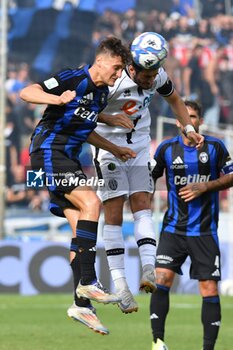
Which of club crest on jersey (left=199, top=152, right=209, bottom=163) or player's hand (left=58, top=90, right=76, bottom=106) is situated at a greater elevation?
player's hand (left=58, top=90, right=76, bottom=106)

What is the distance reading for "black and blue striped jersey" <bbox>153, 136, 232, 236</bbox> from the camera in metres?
10.8

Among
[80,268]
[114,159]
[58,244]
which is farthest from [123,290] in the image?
[58,244]

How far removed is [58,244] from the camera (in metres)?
19.6

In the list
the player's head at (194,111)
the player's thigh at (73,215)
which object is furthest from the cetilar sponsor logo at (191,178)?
the player's thigh at (73,215)

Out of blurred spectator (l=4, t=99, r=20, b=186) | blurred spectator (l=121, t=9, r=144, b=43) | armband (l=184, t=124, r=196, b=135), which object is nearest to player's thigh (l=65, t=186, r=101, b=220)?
armband (l=184, t=124, r=196, b=135)

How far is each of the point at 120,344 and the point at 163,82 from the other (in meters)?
3.65

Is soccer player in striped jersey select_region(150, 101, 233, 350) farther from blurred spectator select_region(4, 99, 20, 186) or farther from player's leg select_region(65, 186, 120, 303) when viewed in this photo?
blurred spectator select_region(4, 99, 20, 186)

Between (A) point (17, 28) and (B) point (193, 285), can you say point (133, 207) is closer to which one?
(B) point (193, 285)

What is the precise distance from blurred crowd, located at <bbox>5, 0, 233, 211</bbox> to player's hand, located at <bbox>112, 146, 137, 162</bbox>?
16.3 metres

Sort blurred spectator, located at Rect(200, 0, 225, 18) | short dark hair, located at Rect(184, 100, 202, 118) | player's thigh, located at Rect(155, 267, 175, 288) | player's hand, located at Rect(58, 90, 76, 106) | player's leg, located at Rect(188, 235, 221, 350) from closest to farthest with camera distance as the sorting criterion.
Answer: player's hand, located at Rect(58, 90, 76, 106)
player's leg, located at Rect(188, 235, 221, 350)
player's thigh, located at Rect(155, 267, 175, 288)
short dark hair, located at Rect(184, 100, 202, 118)
blurred spectator, located at Rect(200, 0, 225, 18)

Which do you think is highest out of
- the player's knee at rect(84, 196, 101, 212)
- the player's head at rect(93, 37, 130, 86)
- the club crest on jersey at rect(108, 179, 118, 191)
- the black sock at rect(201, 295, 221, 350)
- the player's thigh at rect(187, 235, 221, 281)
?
the player's head at rect(93, 37, 130, 86)

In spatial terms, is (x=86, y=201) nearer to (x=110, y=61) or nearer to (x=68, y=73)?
(x=68, y=73)

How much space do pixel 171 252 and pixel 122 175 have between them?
1.44 meters

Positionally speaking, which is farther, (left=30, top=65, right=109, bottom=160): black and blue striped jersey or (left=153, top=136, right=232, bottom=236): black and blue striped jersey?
(left=153, top=136, right=232, bottom=236): black and blue striped jersey
